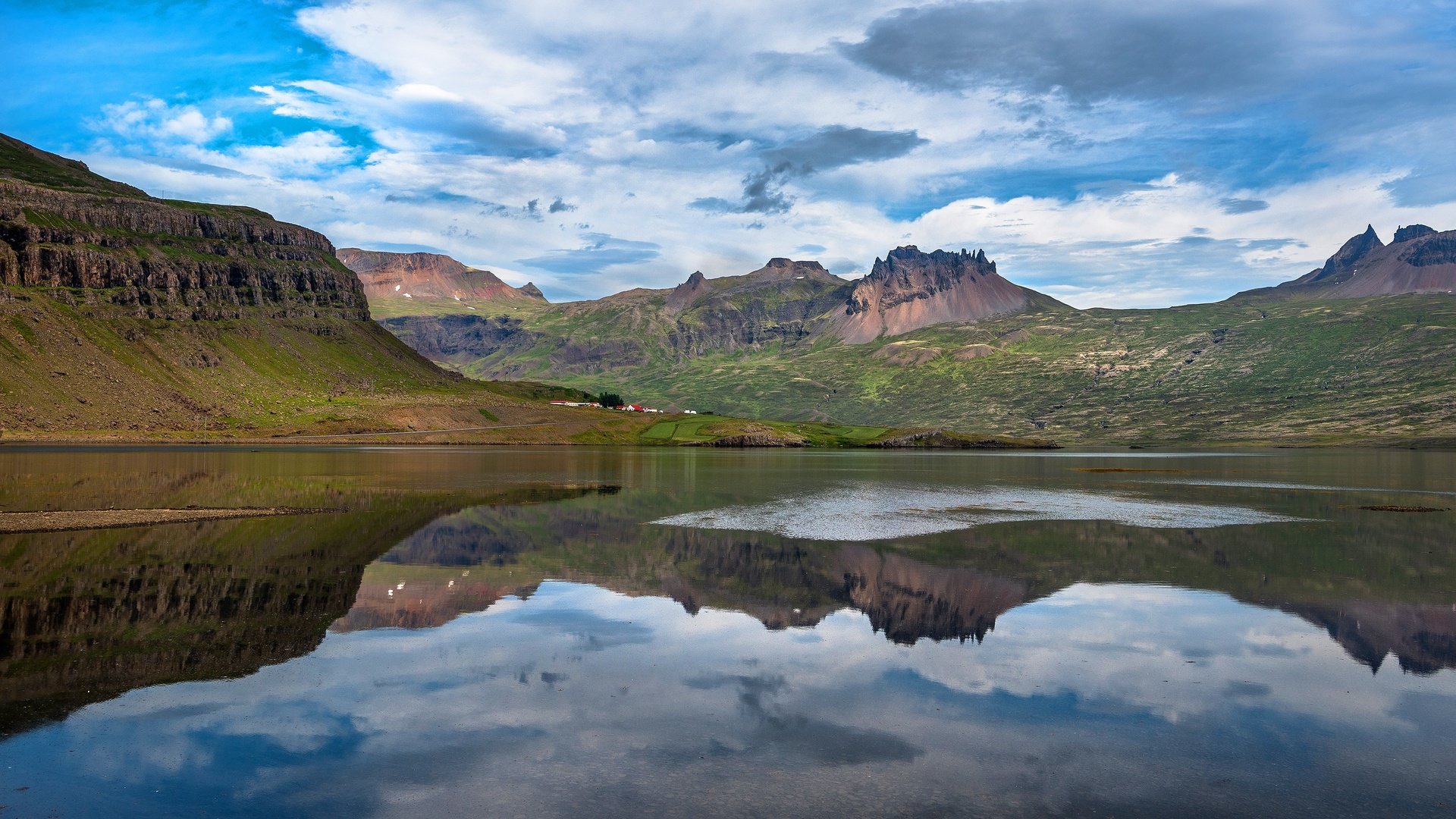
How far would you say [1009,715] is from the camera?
23047 mm

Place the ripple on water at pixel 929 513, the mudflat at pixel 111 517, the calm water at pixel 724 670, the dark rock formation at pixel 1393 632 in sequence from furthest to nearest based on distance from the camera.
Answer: the ripple on water at pixel 929 513 < the mudflat at pixel 111 517 < the dark rock formation at pixel 1393 632 < the calm water at pixel 724 670

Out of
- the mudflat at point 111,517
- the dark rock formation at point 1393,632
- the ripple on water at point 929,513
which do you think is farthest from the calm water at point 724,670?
the mudflat at point 111,517

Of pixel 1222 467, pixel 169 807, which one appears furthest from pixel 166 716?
pixel 1222 467

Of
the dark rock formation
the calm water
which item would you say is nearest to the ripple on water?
the calm water

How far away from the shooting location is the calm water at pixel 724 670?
18.2 m

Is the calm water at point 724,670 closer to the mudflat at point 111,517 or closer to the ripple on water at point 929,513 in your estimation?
the ripple on water at point 929,513

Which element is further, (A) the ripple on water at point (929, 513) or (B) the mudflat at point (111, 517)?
(A) the ripple on water at point (929, 513)

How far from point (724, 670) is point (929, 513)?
1917 inches

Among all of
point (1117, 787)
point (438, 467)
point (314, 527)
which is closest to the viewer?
point (1117, 787)

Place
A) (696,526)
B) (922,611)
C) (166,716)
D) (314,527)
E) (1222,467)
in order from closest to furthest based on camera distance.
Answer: (166,716) → (922,611) → (314,527) → (696,526) → (1222,467)

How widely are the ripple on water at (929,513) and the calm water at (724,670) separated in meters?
1.42

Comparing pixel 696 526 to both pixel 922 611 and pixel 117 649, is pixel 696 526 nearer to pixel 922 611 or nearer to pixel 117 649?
pixel 922 611

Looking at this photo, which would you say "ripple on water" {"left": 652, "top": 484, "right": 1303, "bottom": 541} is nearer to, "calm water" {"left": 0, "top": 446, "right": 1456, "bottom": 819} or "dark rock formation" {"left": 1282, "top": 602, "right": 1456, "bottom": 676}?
"calm water" {"left": 0, "top": 446, "right": 1456, "bottom": 819}

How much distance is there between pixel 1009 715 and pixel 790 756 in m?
6.66
